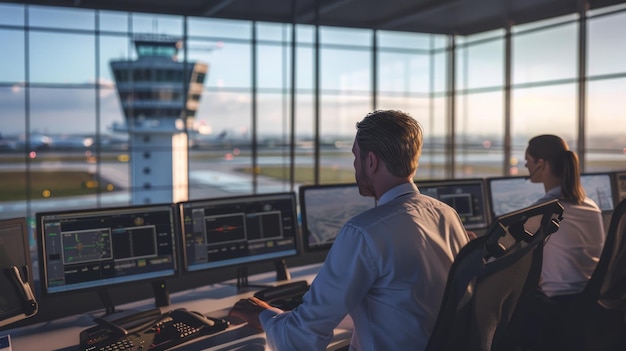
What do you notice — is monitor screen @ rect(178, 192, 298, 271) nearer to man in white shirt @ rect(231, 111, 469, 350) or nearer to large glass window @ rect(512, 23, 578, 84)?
man in white shirt @ rect(231, 111, 469, 350)

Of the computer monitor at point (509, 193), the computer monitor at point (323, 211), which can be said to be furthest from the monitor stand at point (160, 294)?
the computer monitor at point (509, 193)

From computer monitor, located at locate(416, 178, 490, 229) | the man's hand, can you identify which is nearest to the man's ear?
the man's hand

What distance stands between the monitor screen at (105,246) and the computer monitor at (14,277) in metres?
0.12

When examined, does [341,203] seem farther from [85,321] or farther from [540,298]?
[85,321]

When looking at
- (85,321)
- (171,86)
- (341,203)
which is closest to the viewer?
(85,321)

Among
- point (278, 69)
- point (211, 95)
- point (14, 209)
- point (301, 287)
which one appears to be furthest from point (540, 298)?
point (211, 95)

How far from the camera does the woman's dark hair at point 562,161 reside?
2.88 m

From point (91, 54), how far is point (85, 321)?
34056mm

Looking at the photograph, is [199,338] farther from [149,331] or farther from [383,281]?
[383,281]

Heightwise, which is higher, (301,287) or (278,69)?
(278,69)

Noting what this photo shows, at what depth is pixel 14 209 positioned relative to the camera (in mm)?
37875

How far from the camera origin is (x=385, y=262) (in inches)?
60.8

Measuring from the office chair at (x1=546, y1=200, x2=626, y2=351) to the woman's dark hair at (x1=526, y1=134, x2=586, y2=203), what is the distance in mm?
327

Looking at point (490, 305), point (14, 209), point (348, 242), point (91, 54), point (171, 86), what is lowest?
point (14, 209)
